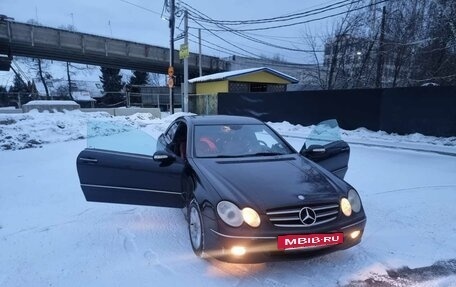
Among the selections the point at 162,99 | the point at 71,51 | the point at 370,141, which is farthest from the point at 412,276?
the point at 162,99

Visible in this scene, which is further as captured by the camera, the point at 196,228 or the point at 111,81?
the point at 111,81

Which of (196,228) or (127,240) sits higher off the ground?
(196,228)

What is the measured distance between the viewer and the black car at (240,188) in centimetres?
288

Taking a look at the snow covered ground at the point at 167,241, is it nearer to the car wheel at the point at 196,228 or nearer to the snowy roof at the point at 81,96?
the car wheel at the point at 196,228

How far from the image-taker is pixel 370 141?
39.6ft

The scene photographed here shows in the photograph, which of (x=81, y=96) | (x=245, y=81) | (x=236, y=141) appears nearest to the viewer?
(x=236, y=141)

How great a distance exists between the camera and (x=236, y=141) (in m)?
4.36

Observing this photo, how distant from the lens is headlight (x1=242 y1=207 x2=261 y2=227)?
2.86 meters

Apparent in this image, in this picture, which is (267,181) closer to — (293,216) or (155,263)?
(293,216)

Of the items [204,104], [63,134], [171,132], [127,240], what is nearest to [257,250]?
[127,240]

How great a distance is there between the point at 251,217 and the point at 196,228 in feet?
2.61

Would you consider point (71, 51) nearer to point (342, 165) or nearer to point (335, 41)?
point (335, 41)

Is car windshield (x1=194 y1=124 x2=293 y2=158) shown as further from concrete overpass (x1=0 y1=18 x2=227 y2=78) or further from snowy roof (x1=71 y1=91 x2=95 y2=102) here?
snowy roof (x1=71 y1=91 x2=95 y2=102)

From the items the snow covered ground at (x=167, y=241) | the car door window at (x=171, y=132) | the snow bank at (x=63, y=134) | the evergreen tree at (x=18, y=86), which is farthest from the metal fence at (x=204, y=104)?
the evergreen tree at (x=18, y=86)
